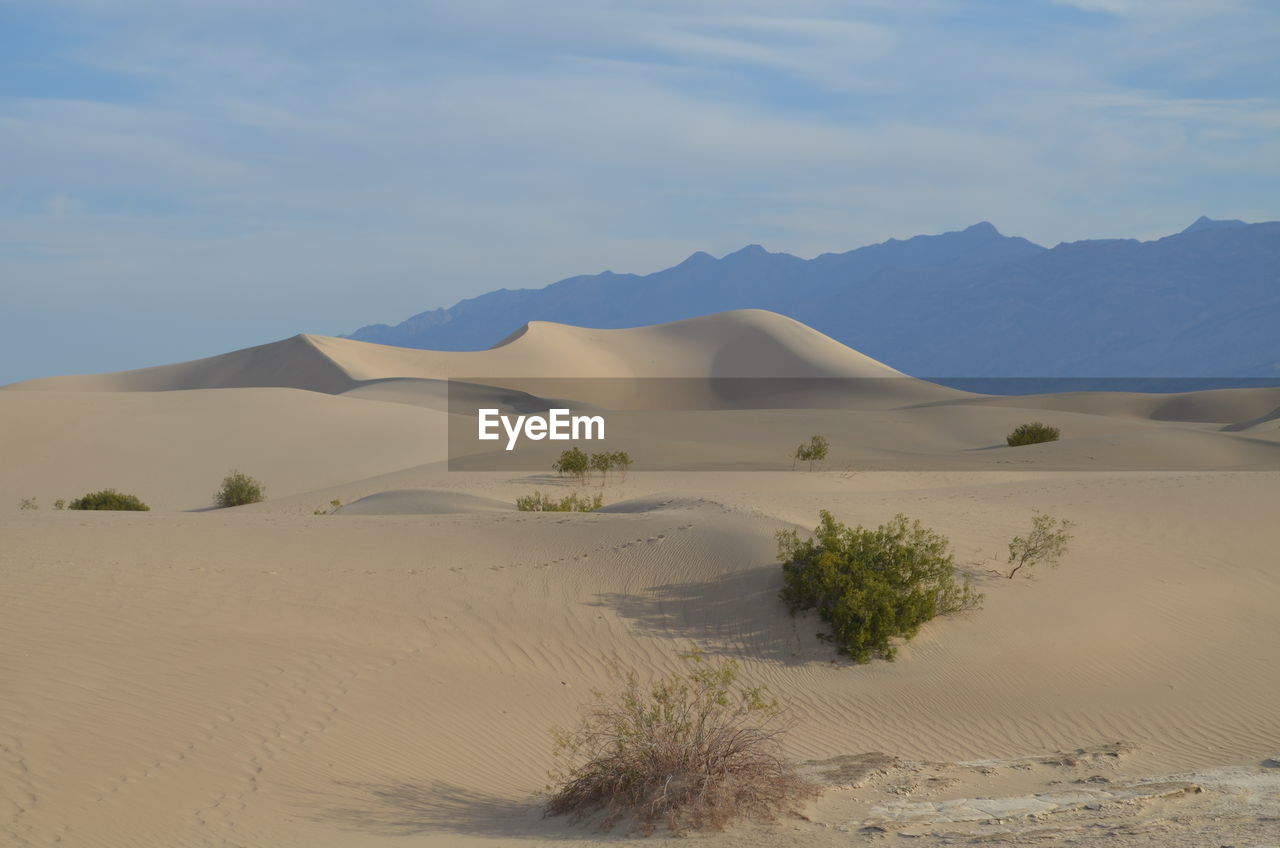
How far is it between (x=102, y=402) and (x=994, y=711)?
3508 centimetres

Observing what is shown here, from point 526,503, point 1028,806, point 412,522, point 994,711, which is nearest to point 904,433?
point 526,503

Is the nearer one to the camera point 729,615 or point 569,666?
point 569,666

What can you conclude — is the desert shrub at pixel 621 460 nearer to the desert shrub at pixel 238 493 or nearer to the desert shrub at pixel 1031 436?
the desert shrub at pixel 238 493

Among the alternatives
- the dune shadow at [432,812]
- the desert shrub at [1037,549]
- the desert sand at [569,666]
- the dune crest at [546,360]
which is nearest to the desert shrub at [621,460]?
the desert sand at [569,666]

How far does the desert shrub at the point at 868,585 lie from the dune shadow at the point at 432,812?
4361 mm

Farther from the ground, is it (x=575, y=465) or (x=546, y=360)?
(x=546, y=360)

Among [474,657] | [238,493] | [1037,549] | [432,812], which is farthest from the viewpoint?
[238,493]

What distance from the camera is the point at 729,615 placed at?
37.6ft

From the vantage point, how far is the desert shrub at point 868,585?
10.8m

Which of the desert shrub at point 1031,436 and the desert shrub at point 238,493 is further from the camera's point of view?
the desert shrub at point 1031,436

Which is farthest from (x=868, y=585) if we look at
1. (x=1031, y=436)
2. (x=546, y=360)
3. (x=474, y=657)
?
(x=546, y=360)

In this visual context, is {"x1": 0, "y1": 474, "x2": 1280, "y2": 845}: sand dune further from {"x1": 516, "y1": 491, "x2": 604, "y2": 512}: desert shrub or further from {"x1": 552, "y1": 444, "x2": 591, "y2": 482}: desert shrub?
{"x1": 552, "y1": 444, "x2": 591, "y2": 482}: desert shrub

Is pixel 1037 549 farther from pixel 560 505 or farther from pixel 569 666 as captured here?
pixel 560 505

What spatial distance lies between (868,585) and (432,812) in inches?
206
